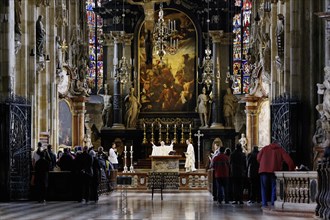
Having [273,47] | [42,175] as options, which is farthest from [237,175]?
[273,47]

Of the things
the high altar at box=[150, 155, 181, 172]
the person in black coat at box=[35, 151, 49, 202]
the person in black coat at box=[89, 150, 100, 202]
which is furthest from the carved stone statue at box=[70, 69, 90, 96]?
the person in black coat at box=[35, 151, 49, 202]

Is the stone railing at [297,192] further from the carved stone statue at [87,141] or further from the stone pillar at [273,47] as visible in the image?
the carved stone statue at [87,141]

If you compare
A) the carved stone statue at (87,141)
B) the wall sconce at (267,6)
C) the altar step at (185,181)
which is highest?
the wall sconce at (267,6)

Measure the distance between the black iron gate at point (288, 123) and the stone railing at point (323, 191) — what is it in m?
10.8

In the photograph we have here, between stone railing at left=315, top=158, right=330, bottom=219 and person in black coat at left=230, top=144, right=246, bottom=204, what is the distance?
27.3 ft

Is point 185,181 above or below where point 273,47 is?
below

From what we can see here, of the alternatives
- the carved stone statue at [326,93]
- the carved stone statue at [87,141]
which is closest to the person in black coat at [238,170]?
the carved stone statue at [326,93]

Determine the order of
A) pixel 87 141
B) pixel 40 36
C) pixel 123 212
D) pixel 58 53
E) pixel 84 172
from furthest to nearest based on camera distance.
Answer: pixel 87 141 < pixel 58 53 < pixel 40 36 < pixel 84 172 < pixel 123 212

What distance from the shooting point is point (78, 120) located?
154 ft

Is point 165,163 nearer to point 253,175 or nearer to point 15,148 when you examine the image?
point 15,148

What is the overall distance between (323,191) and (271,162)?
17.0ft

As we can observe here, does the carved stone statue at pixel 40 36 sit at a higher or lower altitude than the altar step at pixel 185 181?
higher

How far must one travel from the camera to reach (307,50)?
104 ft

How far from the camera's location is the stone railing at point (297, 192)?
21031 mm
